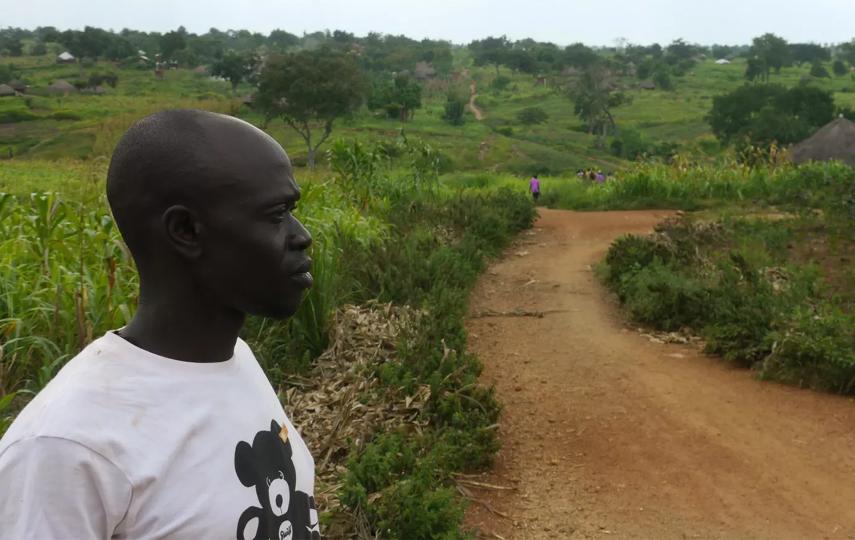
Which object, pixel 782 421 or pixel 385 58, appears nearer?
Answer: pixel 782 421

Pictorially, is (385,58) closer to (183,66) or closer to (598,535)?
(183,66)

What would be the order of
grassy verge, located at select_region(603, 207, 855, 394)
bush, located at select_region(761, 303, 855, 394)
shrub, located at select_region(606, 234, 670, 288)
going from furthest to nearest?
shrub, located at select_region(606, 234, 670, 288), grassy verge, located at select_region(603, 207, 855, 394), bush, located at select_region(761, 303, 855, 394)

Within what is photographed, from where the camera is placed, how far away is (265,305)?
45.4 inches

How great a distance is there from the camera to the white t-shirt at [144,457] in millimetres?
879

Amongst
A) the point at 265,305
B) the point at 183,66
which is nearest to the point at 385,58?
the point at 183,66

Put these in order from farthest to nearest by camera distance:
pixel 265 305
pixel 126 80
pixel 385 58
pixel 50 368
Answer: pixel 385 58 → pixel 126 80 → pixel 50 368 → pixel 265 305

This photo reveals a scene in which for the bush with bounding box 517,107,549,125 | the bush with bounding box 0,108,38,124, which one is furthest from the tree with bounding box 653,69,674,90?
the bush with bounding box 0,108,38,124

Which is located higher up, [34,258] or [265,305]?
[265,305]

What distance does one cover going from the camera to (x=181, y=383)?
106cm

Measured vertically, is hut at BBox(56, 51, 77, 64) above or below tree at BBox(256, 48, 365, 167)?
below

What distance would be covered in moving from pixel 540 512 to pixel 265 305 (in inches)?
126

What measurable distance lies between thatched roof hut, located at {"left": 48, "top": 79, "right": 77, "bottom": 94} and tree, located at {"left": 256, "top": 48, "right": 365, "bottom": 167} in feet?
72.9

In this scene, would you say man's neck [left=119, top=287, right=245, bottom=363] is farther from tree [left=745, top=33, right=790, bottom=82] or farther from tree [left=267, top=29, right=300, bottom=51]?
tree [left=267, top=29, right=300, bottom=51]

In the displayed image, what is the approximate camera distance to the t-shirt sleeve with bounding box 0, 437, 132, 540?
865 mm
